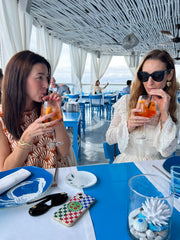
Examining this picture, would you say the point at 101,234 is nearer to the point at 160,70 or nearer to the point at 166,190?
the point at 166,190

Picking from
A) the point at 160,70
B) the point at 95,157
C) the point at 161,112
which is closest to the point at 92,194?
the point at 161,112

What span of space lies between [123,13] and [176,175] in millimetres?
5468

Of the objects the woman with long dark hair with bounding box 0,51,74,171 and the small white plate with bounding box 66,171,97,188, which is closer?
the small white plate with bounding box 66,171,97,188

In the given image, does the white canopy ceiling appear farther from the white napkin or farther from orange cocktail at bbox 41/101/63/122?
the white napkin

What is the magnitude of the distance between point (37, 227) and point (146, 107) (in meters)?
0.96

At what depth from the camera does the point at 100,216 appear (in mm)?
617

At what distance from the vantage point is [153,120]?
141 cm

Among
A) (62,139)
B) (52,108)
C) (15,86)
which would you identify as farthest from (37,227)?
(15,86)

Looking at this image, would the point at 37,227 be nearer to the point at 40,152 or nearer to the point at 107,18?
the point at 40,152

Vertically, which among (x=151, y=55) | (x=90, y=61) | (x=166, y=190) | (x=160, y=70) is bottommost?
(x=166, y=190)

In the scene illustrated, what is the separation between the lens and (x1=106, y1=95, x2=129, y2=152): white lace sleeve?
1.31 meters

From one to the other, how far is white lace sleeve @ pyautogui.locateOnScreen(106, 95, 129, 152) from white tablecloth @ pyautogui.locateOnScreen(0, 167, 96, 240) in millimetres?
748

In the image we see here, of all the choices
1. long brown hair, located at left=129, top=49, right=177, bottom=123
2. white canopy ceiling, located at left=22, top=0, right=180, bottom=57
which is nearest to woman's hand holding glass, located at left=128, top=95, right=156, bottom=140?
long brown hair, located at left=129, top=49, right=177, bottom=123

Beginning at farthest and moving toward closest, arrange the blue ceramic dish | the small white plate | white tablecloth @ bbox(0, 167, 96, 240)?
1. the blue ceramic dish
2. the small white plate
3. white tablecloth @ bbox(0, 167, 96, 240)
